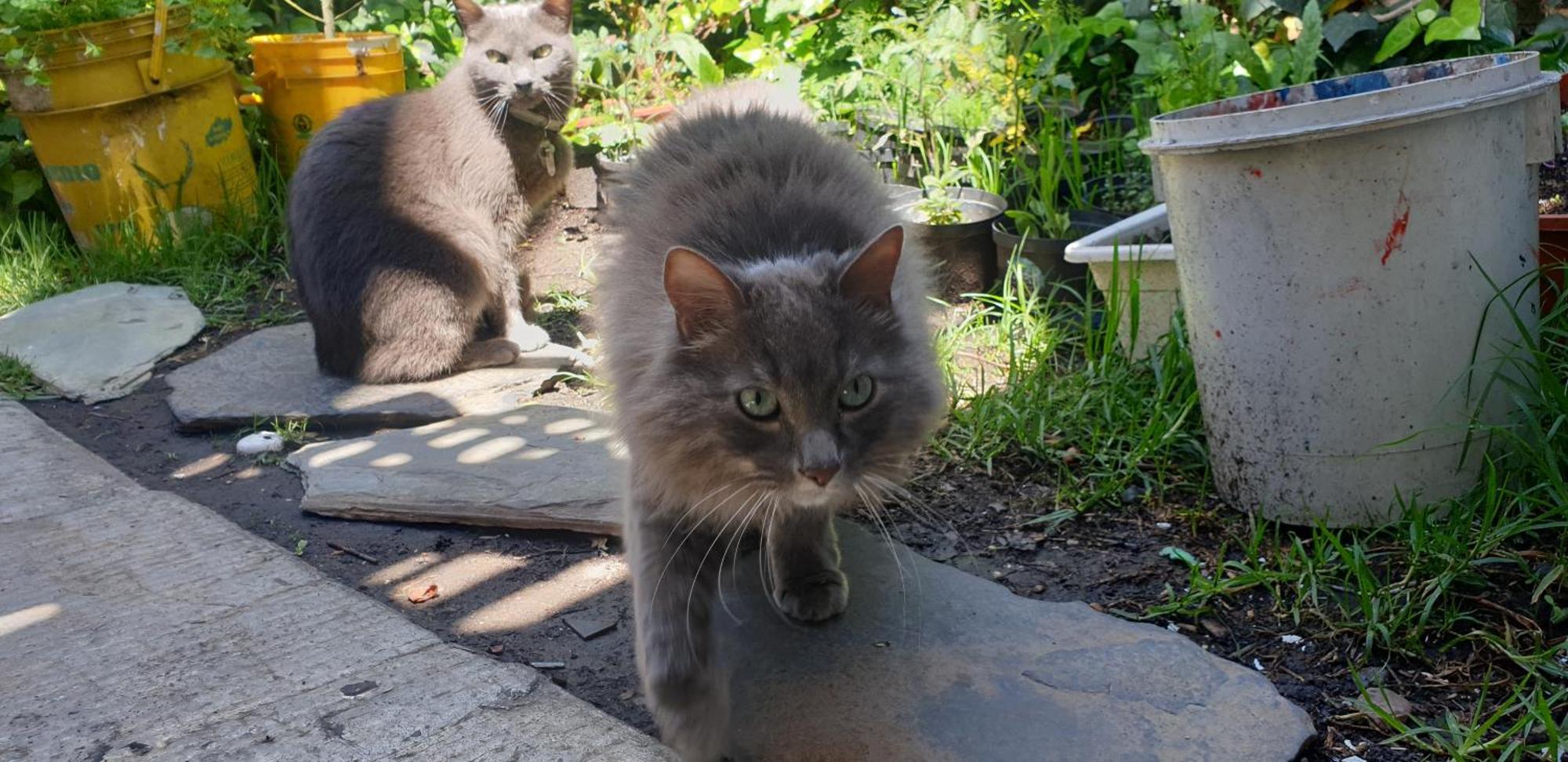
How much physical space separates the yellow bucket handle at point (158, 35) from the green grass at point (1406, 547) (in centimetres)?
373

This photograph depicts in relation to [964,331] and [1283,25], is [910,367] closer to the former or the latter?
[964,331]

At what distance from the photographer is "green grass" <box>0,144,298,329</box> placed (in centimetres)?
464

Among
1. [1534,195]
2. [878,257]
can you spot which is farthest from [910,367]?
[1534,195]

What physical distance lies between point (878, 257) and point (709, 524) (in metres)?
0.53

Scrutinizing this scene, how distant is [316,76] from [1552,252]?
4814 millimetres

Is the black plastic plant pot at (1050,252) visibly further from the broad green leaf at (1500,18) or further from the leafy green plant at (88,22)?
the leafy green plant at (88,22)

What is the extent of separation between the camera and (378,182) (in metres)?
3.79

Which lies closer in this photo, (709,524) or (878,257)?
(878,257)

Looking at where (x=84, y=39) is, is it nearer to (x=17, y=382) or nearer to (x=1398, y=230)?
(x=17, y=382)

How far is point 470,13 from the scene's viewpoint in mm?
4109

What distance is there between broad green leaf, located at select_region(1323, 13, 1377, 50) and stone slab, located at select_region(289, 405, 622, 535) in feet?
8.81

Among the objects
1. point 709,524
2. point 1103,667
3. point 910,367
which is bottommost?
point 1103,667

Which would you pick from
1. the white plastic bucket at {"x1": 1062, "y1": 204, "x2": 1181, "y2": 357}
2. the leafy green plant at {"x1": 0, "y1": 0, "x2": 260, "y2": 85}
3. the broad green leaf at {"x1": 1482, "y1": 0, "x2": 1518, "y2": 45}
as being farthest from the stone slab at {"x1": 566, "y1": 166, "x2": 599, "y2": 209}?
the broad green leaf at {"x1": 1482, "y1": 0, "x2": 1518, "y2": 45}

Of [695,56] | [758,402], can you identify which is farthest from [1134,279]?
[695,56]
